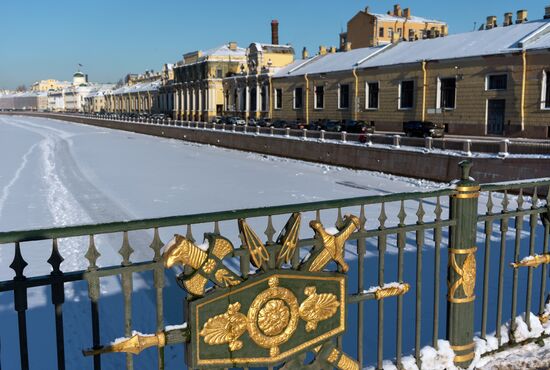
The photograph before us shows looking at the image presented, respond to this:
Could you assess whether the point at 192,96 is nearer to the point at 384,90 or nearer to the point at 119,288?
the point at 384,90

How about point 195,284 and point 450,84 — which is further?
point 450,84

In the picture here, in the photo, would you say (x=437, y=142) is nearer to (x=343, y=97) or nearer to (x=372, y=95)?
(x=372, y=95)

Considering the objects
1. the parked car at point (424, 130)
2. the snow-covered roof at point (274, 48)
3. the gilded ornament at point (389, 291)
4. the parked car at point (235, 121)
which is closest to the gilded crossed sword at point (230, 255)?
the gilded ornament at point (389, 291)

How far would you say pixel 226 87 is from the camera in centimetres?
6625

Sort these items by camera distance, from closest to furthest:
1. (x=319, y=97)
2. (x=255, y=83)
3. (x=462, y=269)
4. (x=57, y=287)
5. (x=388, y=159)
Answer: (x=57, y=287) → (x=462, y=269) → (x=388, y=159) → (x=319, y=97) → (x=255, y=83)

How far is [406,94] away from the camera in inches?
1455

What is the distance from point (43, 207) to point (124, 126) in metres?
56.2

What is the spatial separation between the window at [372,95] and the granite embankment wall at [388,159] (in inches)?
339

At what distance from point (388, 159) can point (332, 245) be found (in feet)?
73.1

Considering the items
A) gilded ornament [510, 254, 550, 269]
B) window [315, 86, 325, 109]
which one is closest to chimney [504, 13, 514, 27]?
window [315, 86, 325, 109]

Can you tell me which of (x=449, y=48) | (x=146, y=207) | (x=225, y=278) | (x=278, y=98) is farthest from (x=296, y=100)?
(x=225, y=278)

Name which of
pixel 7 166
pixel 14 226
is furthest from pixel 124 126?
pixel 14 226

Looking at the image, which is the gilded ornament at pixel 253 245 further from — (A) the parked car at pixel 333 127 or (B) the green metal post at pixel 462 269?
(A) the parked car at pixel 333 127

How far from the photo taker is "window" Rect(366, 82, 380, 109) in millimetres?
39844
